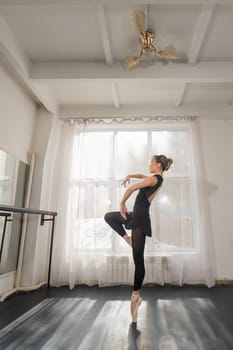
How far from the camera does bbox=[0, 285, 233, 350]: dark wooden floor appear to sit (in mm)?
1640

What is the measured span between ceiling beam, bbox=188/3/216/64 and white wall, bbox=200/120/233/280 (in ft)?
4.98

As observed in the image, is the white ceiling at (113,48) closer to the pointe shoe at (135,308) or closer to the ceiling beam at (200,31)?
the ceiling beam at (200,31)

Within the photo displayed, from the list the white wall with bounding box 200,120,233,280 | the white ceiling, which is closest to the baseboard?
the white wall with bounding box 200,120,233,280

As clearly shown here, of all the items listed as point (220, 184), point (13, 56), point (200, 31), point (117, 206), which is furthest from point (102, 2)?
point (220, 184)

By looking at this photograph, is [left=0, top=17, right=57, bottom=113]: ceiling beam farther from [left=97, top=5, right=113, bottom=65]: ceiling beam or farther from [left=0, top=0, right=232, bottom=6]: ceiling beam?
[left=97, top=5, right=113, bottom=65]: ceiling beam

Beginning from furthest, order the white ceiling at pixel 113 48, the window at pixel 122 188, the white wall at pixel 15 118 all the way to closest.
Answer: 1. the window at pixel 122 188
2. the white wall at pixel 15 118
3. the white ceiling at pixel 113 48

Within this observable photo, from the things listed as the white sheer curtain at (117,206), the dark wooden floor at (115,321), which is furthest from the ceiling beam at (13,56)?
the dark wooden floor at (115,321)

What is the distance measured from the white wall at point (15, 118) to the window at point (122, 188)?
808 mm

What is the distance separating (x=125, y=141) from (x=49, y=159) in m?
1.37

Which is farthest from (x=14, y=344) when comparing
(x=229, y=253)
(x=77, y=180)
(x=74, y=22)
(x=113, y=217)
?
(x=229, y=253)

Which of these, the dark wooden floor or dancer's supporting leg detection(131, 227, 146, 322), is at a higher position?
dancer's supporting leg detection(131, 227, 146, 322)

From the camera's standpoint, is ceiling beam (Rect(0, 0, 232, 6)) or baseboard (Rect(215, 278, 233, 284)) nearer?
ceiling beam (Rect(0, 0, 232, 6))

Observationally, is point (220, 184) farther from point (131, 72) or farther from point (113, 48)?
point (113, 48)

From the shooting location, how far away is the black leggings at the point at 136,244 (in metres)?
2.11
